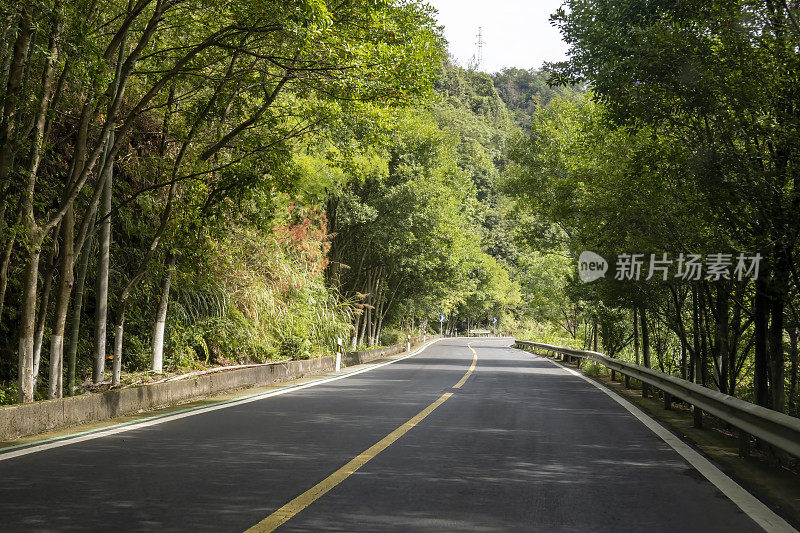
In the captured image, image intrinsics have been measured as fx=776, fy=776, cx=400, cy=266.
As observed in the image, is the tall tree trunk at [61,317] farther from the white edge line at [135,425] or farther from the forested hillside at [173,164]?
the white edge line at [135,425]

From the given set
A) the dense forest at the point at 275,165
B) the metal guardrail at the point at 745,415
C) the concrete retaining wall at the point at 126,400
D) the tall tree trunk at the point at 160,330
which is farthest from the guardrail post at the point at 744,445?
the tall tree trunk at the point at 160,330

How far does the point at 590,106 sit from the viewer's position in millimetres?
26828

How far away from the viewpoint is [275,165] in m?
13.3

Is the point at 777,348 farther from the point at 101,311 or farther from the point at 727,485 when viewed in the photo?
the point at 101,311

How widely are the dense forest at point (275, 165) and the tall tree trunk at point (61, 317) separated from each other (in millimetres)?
30

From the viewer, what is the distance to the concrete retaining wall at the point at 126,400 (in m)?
8.80

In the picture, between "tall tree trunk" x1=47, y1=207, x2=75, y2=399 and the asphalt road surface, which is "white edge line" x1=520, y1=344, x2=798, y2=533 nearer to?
the asphalt road surface

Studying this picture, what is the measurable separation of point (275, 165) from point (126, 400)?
181 inches

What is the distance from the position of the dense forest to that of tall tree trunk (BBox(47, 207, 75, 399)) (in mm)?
30

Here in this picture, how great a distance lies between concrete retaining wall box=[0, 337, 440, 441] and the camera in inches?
347

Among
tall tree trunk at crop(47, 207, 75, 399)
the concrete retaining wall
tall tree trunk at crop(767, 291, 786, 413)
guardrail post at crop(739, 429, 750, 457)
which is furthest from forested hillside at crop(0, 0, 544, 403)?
guardrail post at crop(739, 429, 750, 457)

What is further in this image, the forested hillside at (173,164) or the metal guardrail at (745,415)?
the forested hillside at (173,164)

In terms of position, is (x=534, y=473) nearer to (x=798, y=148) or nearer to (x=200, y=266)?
(x=798, y=148)

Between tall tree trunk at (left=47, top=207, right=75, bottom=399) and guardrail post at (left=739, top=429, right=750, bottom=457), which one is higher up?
tall tree trunk at (left=47, top=207, right=75, bottom=399)
